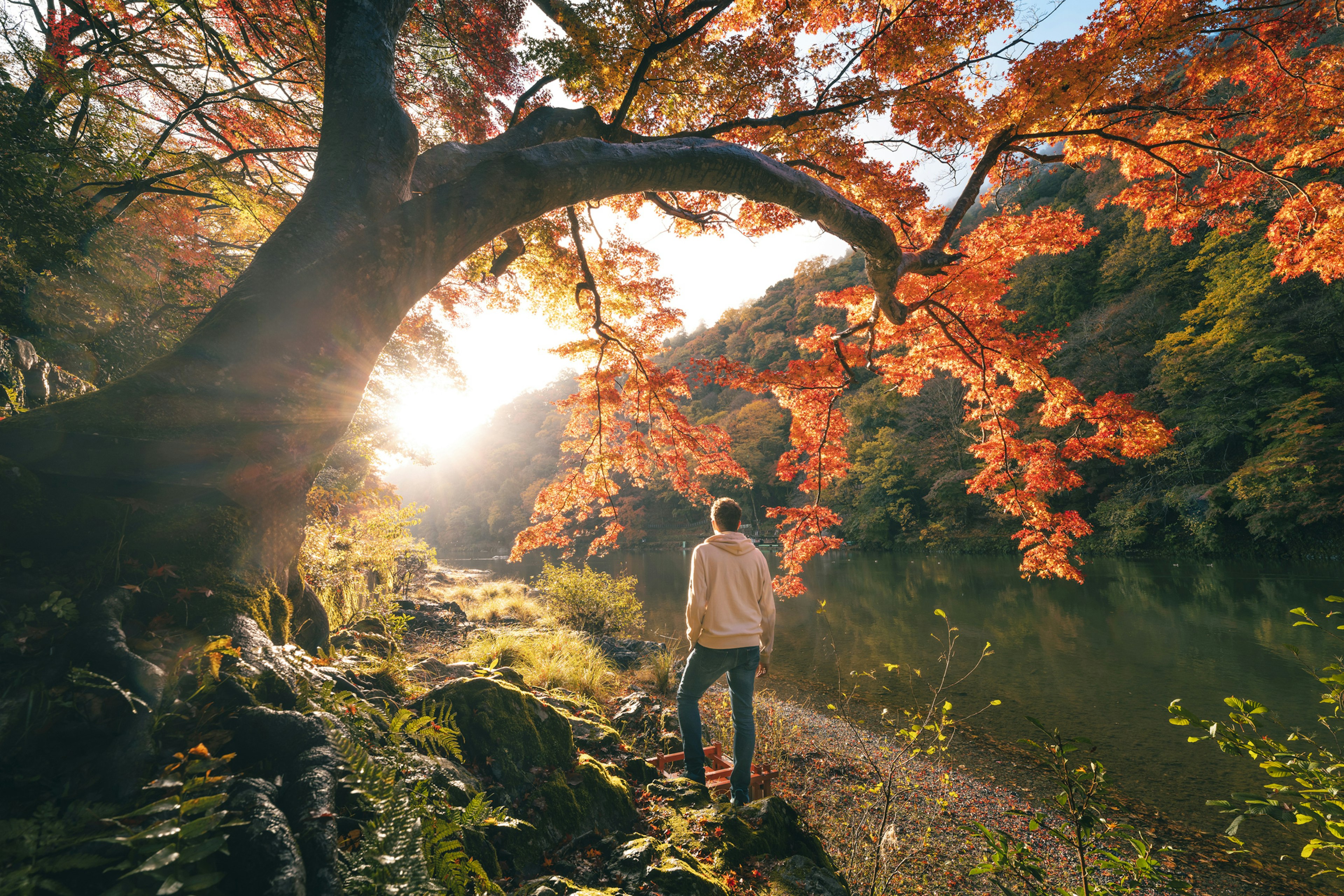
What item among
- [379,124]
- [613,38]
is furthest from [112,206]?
[613,38]

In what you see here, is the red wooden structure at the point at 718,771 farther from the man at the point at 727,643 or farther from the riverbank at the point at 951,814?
the riverbank at the point at 951,814

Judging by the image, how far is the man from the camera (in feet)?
9.31

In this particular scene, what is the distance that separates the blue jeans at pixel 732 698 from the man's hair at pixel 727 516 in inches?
30.0

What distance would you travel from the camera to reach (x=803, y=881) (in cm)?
193

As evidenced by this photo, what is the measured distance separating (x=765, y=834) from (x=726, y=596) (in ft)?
3.75

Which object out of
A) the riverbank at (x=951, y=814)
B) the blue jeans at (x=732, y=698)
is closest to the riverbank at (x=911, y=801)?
the riverbank at (x=951, y=814)

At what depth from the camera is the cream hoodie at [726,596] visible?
285cm

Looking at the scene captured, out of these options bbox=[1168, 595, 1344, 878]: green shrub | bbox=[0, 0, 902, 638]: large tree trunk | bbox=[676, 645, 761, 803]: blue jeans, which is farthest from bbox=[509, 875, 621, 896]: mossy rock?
bbox=[1168, 595, 1344, 878]: green shrub

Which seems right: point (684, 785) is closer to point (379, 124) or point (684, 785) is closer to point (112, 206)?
point (379, 124)

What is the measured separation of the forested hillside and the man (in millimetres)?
6274

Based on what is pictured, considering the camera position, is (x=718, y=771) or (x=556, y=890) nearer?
(x=556, y=890)

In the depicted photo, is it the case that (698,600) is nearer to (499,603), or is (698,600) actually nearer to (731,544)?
(731,544)

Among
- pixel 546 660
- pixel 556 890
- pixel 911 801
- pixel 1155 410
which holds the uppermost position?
pixel 1155 410

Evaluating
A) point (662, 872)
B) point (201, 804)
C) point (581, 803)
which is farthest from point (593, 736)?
point (201, 804)
